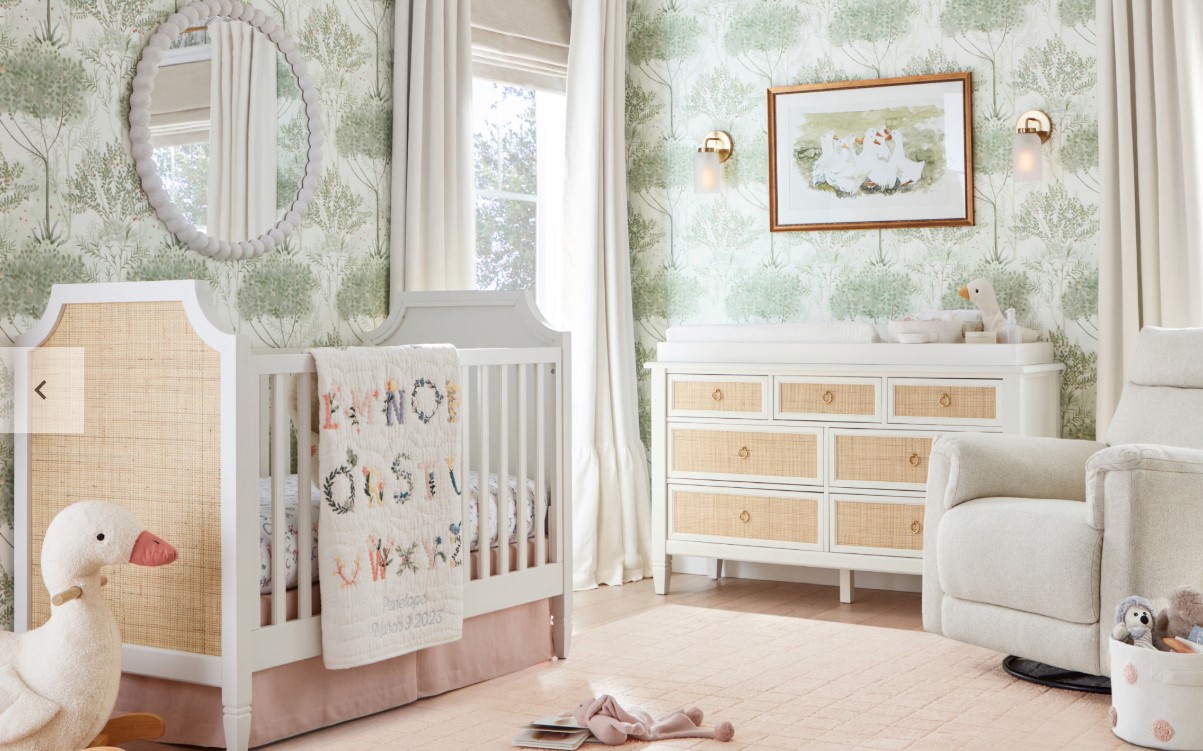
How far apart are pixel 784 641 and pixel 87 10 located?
2.26 meters

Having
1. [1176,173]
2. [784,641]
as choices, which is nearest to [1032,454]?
[784,641]

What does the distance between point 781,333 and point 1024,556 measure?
4.65ft

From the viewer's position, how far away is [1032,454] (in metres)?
3.16

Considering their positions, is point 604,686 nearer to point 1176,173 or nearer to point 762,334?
point 762,334

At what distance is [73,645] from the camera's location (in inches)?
88.4

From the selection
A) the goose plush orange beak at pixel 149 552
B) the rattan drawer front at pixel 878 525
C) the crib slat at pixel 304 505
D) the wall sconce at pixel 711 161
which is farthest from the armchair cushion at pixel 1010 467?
the goose plush orange beak at pixel 149 552

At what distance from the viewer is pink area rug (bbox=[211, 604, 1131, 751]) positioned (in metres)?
2.54

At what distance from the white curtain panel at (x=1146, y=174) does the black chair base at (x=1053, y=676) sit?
0.96 meters

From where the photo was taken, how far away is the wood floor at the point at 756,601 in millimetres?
3809

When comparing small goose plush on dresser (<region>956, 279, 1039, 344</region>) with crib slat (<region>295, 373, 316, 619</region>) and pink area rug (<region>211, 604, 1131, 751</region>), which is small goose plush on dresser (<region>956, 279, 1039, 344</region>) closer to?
pink area rug (<region>211, 604, 1131, 751</region>)

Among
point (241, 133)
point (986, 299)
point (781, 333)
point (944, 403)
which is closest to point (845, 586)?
point (944, 403)

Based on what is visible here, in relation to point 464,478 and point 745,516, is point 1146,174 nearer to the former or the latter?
point 745,516

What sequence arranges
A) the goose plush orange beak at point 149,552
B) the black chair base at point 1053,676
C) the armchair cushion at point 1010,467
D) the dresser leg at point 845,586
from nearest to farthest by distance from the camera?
the goose plush orange beak at point 149,552
the black chair base at point 1053,676
the armchair cushion at point 1010,467
the dresser leg at point 845,586

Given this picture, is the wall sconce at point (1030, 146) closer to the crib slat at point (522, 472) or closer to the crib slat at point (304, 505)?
the crib slat at point (522, 472)
